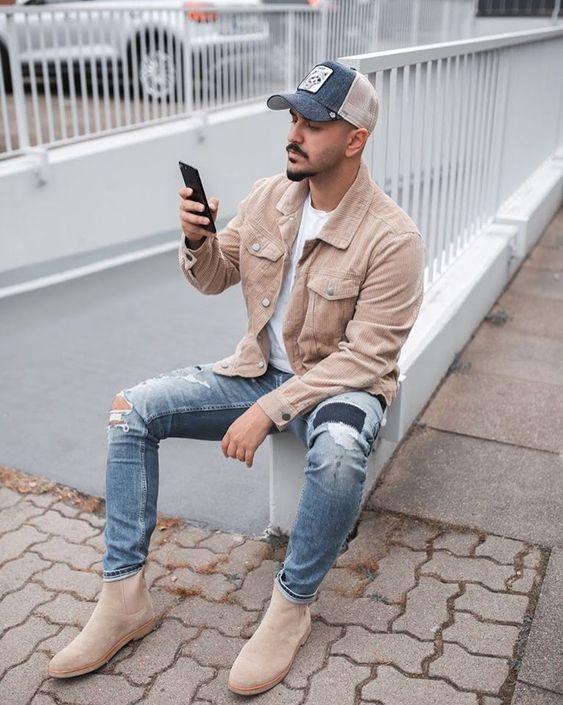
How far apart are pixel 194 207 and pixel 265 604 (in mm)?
1332

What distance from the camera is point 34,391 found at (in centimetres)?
461

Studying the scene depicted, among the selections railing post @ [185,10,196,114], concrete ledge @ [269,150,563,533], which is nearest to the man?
concrete ledge @ [269,150,563,533]

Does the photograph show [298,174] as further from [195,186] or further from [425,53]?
[425,53]

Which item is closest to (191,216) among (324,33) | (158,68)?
(158,68)

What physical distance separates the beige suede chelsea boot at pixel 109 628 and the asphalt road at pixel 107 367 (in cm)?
68

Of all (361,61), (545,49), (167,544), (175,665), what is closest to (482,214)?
(545,49)

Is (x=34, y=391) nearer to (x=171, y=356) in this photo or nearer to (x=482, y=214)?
(x=171, y=356)

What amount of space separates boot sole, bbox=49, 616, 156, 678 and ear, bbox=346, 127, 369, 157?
1624 millimetres

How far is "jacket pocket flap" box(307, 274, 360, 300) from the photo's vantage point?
2744mm

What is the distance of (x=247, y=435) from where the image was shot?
8.86 feet

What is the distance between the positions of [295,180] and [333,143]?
16 centimetres

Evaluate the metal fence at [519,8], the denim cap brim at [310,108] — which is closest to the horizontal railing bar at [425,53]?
the denim cap brim at [310,108]

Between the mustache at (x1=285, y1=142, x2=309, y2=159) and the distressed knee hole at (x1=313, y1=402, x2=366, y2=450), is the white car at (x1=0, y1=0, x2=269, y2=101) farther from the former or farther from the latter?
the distressed knee hole at (x1=313, y1=402, x2=366, y2=450)

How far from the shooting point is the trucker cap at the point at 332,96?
8.73 ft
